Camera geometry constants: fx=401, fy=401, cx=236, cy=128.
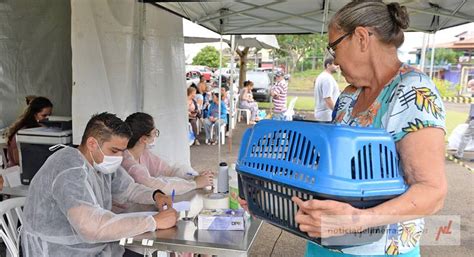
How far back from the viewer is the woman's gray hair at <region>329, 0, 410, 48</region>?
971 mm

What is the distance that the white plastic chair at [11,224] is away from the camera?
2092mm

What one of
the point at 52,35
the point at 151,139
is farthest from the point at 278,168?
the point at 52,35

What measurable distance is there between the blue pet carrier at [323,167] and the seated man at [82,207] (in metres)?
1.01

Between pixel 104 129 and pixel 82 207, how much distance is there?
A: 1.35 ft

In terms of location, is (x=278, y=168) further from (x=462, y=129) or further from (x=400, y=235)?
(x=462, y=129)

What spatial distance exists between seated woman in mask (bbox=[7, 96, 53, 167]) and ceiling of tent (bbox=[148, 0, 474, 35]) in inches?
56.0

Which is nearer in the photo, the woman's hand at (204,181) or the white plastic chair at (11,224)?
the white plastic chair at (11,224)

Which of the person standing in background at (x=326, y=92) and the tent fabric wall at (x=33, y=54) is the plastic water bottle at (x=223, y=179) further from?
the person standing in background at (x=326, y=92)

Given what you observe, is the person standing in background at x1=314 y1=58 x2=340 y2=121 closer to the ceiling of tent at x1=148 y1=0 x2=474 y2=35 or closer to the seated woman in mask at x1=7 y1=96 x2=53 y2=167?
the ceiling of tent at x1=148 y1=0 x2=474 y2=35

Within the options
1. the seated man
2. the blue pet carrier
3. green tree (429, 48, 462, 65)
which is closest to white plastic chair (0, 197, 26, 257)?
the seated man

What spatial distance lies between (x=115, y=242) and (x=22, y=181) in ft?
4.41

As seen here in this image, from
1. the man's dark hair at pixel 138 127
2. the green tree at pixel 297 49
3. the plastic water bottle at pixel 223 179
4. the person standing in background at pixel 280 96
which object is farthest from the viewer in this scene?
the green tree at pixel 297 49

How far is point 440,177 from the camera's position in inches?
34.8

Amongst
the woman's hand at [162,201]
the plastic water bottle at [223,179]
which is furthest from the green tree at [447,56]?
the woman's hand at [162,201]
